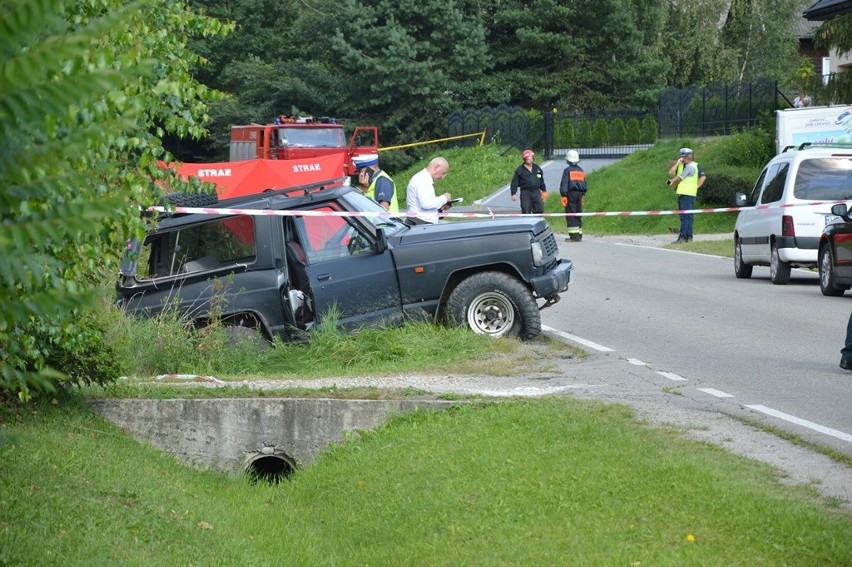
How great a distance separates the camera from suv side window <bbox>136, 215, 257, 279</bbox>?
38.5ft

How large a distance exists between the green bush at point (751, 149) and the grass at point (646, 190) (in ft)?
1.04

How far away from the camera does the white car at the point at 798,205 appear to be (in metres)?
17.6

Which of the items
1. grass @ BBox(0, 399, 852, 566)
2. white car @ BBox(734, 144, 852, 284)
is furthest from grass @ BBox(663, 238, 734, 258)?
grass @ BBox(0, 399, 852, 566)

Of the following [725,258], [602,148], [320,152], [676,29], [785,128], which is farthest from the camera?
[676,29]

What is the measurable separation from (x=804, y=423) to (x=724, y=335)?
4889 millimetres

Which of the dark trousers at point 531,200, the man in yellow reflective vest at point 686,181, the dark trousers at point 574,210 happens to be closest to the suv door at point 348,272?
the dark trousers at point 531,200

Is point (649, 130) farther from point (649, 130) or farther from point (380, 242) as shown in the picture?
point (380, 242)

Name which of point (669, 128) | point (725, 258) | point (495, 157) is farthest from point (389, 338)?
point (495, 157)

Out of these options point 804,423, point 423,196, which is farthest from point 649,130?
point 804,423

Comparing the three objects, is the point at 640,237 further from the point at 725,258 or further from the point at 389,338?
the point at 389,338

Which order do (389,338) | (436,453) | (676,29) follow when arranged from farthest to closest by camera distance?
(676,29), (389,338), (436,453)

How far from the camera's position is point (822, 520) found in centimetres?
559

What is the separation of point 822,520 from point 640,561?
89 centimetres

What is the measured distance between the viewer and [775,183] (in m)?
18.7
